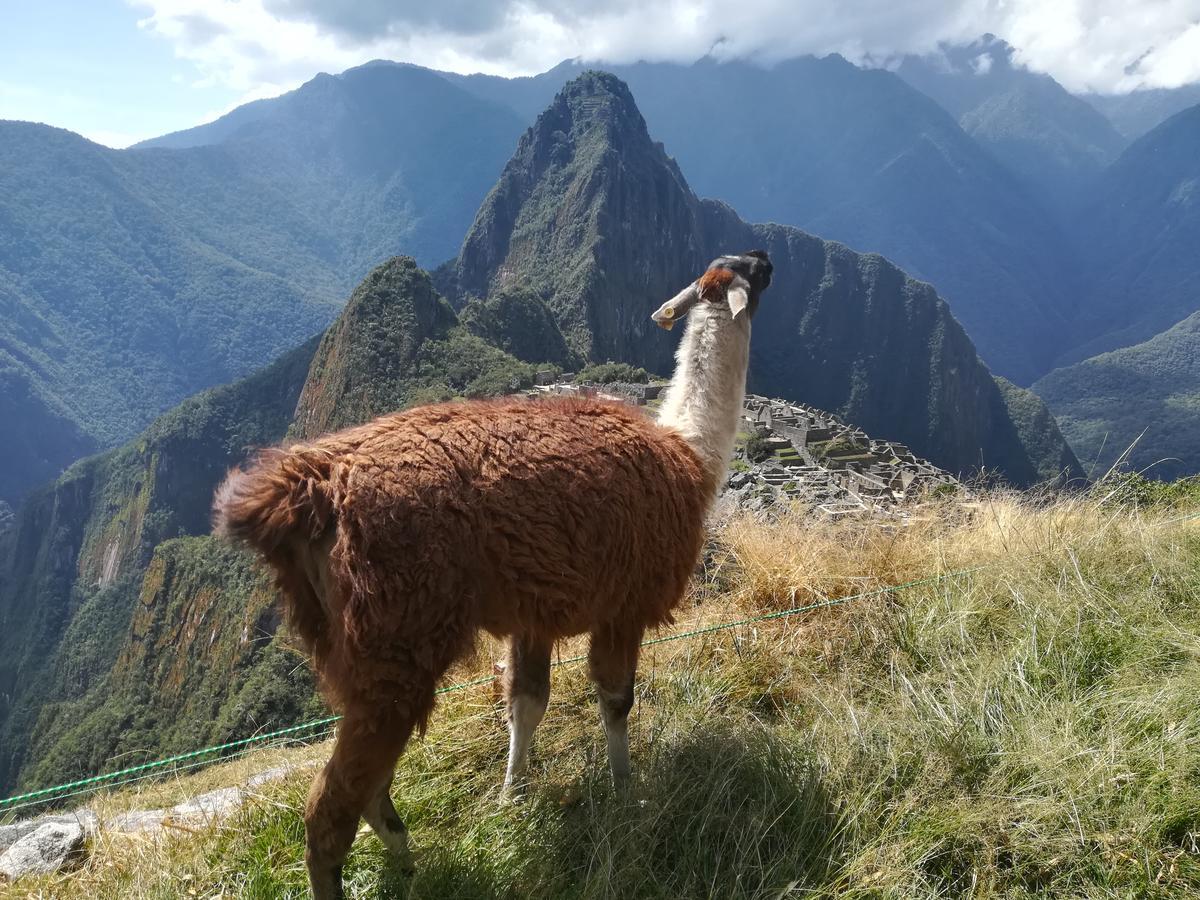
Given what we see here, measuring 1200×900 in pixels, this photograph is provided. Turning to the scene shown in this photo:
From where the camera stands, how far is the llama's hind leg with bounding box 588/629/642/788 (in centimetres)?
280

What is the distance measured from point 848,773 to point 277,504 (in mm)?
2204

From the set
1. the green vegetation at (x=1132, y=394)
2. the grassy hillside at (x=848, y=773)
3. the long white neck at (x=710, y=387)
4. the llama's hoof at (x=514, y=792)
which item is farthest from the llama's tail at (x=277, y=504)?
the green vegetation at (x=1132, y=394)

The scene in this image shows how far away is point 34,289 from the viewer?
121 meters

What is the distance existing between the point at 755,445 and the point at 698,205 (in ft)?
343

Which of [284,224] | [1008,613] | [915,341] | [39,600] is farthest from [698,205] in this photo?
[1008,613]

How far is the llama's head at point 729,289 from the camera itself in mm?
3518

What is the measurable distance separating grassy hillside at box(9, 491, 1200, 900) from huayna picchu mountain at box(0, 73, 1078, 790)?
1.16 m

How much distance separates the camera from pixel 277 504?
7.12 feet

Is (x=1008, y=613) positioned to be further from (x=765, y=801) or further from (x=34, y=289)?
(x=34, y=289)

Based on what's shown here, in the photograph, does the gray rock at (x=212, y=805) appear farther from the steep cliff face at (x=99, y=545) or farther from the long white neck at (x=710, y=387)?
the steep cliff face at (x=99, y=545)

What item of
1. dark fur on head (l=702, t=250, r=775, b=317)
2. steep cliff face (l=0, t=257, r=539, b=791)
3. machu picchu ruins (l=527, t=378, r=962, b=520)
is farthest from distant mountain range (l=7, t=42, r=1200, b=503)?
dark fur on head (l=702, t=250, r=775, b=317)

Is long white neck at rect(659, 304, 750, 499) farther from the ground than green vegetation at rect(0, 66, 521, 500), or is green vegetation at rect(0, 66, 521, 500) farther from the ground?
green vegetation at rect(0, 66, 521, 500)

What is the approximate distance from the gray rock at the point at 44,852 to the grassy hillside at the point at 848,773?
0.14m

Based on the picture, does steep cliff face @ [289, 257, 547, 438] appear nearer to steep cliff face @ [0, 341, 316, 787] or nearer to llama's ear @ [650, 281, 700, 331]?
steep cliff face @ [0, 341, 316, 787]
